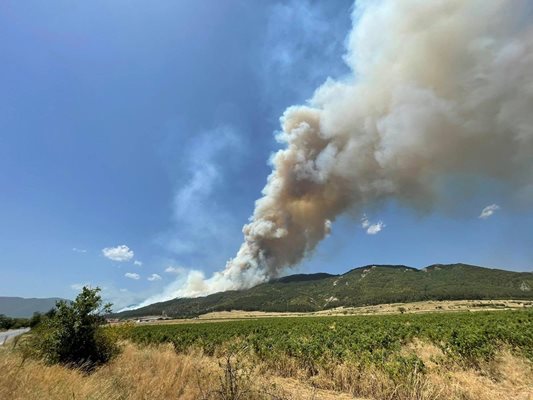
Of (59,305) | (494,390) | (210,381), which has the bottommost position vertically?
(494,390)

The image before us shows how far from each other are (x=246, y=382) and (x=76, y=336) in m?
8.81

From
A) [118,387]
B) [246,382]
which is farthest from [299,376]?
[118,387]

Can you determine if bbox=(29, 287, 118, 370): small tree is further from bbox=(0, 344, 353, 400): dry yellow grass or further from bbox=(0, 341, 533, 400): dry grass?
bbox=(0, 344, 353, 400): dry yellow grass

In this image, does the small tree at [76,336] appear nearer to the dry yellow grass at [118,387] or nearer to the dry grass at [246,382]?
the dry grass at [246,382]

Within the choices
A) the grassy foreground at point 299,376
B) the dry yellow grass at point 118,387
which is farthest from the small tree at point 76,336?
the dry yellow grass at point 118,387

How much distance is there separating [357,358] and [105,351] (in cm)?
1091

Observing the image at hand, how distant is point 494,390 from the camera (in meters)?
10.3

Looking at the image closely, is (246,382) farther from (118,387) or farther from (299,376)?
(299,376)

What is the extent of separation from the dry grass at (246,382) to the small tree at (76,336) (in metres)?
1.11

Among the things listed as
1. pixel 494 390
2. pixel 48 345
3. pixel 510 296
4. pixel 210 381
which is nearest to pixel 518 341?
pixel 494 390

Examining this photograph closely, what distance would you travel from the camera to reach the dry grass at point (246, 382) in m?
6.36

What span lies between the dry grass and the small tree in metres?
1.11

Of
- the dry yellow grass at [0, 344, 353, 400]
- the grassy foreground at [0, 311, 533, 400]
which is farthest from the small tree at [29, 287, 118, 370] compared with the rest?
the dry yellow grass at [0, 344, 353, 400]

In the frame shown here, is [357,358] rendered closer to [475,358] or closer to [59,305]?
[475,358]
